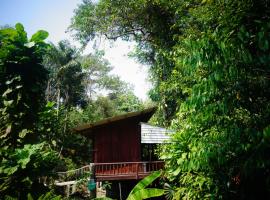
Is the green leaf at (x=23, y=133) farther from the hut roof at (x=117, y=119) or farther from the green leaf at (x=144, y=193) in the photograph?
the hut roof at (x=117, y=119)

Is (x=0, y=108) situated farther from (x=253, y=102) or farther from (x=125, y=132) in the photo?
(x=125, y=132)

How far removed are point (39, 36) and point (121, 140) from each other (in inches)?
529

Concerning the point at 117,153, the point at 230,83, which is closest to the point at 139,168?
the point at 117,153

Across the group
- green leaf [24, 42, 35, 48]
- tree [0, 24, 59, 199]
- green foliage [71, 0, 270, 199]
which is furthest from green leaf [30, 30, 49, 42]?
green foliage [71, 0, 270, 199]

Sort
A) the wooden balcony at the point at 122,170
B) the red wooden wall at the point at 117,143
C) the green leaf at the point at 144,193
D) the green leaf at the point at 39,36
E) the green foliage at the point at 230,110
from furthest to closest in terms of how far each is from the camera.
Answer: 1. the red wooden wall at the point at 117,143
2. the wooden balcony at the point at 122,170
3. the green leaf at the point at 39,36
4. the green leaf at the point at 144,193
5. the green foliage at the point at 230,110

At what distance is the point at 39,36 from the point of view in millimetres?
5387

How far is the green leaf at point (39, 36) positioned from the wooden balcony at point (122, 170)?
40.5 feet

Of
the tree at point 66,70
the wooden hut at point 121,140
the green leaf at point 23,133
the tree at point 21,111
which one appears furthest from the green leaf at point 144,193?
the tree at point 66,70

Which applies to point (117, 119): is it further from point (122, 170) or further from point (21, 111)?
point (21, 111)

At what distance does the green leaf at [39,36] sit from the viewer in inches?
210

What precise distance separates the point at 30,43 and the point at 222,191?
4.72 m

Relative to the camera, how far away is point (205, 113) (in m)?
4.62

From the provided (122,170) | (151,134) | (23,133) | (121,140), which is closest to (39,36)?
(23,133)

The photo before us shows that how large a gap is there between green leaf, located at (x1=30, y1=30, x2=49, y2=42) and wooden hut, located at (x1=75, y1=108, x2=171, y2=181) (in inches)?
472
